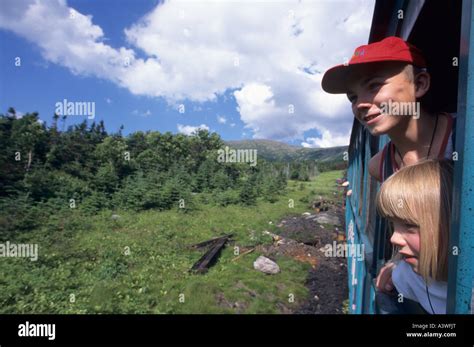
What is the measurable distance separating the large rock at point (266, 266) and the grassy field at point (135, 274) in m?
0.16

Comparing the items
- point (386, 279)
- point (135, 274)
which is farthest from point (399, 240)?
point (135, 274)

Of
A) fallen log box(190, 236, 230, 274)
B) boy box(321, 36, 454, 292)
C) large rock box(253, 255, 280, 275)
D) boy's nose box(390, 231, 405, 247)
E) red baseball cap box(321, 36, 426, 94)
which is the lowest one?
large rock box(253, 255, 280, 275)

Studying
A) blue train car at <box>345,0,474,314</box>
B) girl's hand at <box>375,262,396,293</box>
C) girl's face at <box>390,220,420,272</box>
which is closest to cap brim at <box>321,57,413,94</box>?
blue train car at <box>345,0,474,314</box>

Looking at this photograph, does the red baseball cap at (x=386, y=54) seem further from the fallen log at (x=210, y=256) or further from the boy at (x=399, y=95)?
the fallen log at (x=210, y=256)

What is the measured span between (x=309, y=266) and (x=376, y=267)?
606cm

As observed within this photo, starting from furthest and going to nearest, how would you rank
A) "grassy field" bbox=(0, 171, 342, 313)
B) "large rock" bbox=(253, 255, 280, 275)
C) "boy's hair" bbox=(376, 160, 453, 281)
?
"large rock" bbox=(253, 255, 280, 275), "grassy field" bbox=(0, 171, 342, 313), "boy's hair" bbox=(376, 160, 453, 281)

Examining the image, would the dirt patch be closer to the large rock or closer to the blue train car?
the large rock

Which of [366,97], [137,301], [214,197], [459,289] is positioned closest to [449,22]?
[366,97]

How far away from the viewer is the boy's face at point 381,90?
39.9 inches

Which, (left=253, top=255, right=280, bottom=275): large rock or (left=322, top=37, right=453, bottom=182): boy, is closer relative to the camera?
(left=322, top=37, right=453, bottom=182): boy

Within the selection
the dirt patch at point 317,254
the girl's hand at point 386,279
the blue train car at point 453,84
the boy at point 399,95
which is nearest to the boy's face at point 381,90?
the boy at point 399,95

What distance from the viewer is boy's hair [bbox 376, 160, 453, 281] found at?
85 cm
